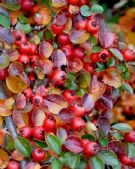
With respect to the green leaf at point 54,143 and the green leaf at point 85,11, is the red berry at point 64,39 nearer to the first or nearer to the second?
the green leaf at point 85,11

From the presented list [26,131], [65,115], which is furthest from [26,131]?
[65,115]

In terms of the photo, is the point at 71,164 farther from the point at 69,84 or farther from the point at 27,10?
the point at 27,10

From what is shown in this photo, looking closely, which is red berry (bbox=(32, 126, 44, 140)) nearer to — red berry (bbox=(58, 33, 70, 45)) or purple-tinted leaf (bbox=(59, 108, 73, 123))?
purple-tinted leaf (bbox=(59, 108, 73, 123))

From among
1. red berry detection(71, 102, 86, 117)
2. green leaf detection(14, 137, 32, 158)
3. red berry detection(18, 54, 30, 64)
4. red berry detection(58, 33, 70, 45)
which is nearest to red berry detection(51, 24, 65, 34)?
red berry detection(58, 33, 70, 45)

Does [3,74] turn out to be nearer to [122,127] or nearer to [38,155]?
[38,155]

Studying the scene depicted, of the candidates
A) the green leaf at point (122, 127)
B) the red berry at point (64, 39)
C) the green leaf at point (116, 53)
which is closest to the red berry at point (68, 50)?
the red berry at point (64, 39)

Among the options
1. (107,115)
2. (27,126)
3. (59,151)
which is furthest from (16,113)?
(107,115)

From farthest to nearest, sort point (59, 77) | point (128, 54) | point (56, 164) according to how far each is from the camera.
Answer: point (128, 54) < point (59, 77) < point (56, 164)
